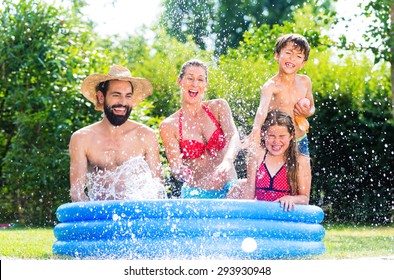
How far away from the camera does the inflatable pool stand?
16.7ft

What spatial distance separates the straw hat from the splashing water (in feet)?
2.12

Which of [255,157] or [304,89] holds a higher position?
[304,89]

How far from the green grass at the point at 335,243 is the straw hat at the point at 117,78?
4.62 ft

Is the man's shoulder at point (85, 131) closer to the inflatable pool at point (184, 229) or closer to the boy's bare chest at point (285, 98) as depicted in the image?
the inflatable pool at point (184, 229)

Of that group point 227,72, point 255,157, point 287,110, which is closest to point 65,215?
point 255,157

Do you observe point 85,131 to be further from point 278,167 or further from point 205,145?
point 278,167

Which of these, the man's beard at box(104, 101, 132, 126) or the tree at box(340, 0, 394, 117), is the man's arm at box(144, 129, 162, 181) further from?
the tree at box(340, 0, 394, 117)

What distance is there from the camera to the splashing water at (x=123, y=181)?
6176 mm

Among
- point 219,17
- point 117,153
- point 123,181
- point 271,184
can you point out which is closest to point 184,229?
point 271,184

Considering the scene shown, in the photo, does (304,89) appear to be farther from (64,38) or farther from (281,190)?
(64,38)

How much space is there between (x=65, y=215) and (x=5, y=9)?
5555 mm

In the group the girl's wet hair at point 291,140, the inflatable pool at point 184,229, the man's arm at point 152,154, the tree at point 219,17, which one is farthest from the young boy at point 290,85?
the tree at point 219,17

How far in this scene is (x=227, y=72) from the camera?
11359 millimetres

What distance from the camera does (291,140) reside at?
603cm
